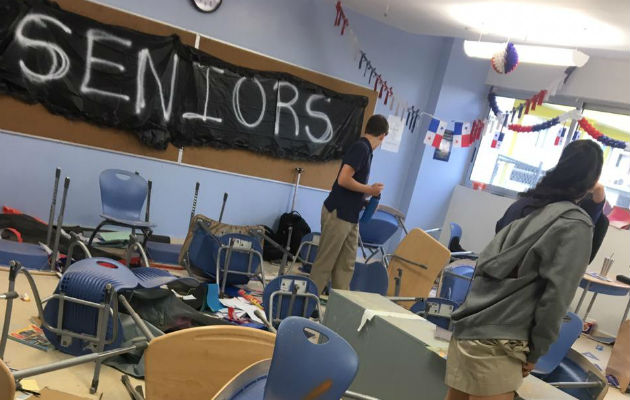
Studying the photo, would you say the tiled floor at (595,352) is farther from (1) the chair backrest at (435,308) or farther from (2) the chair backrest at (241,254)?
(2) the chair backrest at (241,254)

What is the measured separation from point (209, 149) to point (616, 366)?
164 inches

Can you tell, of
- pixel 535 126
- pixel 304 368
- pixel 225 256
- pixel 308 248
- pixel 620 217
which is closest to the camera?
pixel 304 368

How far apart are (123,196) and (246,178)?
1.58m

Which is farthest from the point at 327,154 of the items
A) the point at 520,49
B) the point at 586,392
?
the point at 586,392

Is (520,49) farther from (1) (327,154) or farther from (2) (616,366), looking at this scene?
(2) (616,366)

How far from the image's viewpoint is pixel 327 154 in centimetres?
632

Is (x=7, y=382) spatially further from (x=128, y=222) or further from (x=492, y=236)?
(x=492, y=236)

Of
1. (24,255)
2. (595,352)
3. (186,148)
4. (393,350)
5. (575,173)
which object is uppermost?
(575,173)

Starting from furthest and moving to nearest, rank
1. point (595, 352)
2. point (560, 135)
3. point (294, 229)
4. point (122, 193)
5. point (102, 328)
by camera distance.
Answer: point (560, 135) < point (294, 229) < point (595, 352) < point (122, 193) < point (102, 328)

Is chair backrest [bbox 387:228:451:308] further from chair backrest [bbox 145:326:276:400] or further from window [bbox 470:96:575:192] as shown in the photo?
window [bbox 470:96:575:192]

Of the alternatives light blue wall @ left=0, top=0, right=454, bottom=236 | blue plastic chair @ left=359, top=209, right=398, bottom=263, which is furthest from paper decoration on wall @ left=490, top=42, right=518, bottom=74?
blue plastic chair @ left=359, top=209, right=398, bottom=263

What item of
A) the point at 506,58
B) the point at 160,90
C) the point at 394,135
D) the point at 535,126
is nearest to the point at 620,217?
the point at 535,126

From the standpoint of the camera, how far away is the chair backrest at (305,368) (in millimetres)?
1641

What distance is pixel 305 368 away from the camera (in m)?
1.67
